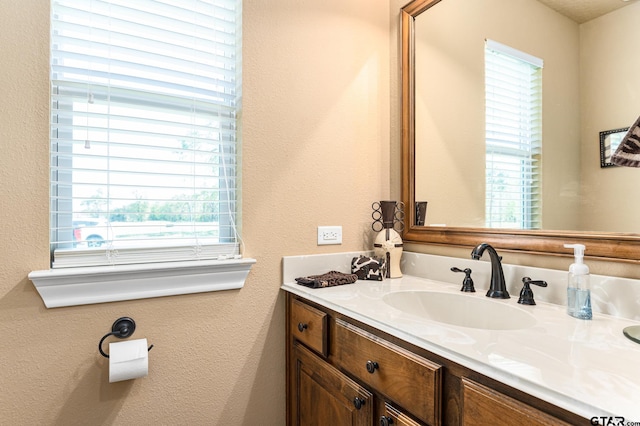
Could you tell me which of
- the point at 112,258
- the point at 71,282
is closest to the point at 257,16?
the point at 112,258

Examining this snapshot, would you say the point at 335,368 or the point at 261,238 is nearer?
the point at 335,368

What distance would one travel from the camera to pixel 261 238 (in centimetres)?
151

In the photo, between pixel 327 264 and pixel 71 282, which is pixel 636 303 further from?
pixel 71 282

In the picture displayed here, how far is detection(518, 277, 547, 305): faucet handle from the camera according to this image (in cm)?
117

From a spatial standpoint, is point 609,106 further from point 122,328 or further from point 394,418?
point 122,328

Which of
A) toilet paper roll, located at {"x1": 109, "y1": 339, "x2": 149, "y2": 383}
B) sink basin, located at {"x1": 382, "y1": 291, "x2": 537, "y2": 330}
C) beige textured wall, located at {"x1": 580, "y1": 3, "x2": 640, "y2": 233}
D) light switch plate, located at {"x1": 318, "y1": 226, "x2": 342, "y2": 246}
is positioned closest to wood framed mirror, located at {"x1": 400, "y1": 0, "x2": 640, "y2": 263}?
beige textured wall, located at {"x1": 580, "y1": 3, "x2": 640, "y2": 233}

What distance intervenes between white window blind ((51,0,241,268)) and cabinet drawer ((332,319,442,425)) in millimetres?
624

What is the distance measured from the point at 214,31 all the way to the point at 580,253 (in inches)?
60.4

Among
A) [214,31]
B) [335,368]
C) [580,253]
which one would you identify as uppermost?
[214,31]

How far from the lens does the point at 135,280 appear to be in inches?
49.6

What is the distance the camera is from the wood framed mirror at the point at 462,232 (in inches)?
41.9

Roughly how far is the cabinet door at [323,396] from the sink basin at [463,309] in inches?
13.0

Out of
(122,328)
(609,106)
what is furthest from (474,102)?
(122,328)

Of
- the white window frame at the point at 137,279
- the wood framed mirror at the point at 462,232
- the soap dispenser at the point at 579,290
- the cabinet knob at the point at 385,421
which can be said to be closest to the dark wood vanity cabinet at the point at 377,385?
the cabinet knob at the point at 385,421
